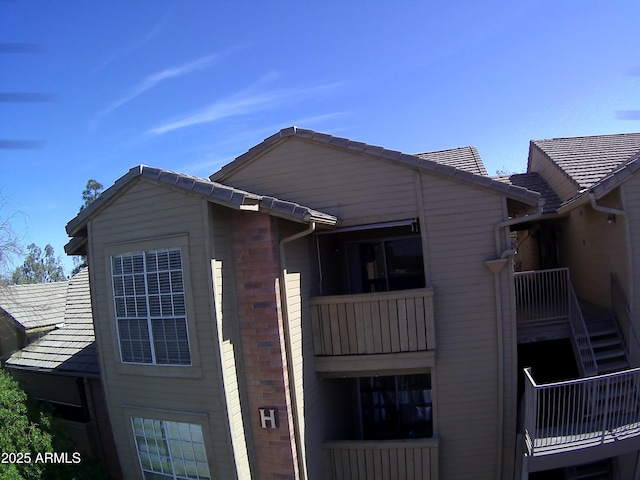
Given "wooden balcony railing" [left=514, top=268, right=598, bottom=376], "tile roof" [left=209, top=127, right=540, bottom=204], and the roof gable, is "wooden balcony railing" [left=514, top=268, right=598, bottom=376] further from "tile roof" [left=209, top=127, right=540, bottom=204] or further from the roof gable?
the roof gable

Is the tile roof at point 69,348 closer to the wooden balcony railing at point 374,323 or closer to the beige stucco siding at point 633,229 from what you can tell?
the wooden balcony railing at point 374,323

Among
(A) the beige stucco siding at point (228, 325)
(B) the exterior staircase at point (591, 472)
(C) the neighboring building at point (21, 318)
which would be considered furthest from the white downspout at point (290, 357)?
(C) the neighboring building at point (21, 318)

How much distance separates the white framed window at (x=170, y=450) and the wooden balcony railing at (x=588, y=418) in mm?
5423

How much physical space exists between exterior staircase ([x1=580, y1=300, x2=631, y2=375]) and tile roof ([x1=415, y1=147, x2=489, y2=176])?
3851mm

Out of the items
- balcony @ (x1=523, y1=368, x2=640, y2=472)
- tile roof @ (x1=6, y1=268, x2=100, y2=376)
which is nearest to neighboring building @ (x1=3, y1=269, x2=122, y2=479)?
tile roof @ (x1=6, y1=268, x2=100, y2=376)

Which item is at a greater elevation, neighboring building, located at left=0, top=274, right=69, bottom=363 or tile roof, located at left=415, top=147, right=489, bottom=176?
tile roof, located at left=415, top=147, right=489, bottom=176

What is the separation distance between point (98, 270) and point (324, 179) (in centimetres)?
453

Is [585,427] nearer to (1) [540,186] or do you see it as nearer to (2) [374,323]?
(2) [374,323]

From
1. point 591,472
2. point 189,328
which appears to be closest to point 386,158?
point 189,328

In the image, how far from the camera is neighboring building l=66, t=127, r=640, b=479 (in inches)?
262

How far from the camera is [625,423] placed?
23.0 ft

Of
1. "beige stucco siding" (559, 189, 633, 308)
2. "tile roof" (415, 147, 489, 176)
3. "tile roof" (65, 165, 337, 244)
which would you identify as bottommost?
"beige stucco siding" (559, 189, 633, 308)

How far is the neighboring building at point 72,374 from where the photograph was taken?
9484mm

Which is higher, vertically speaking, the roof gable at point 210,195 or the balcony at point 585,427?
the roof gable at point 210,195
